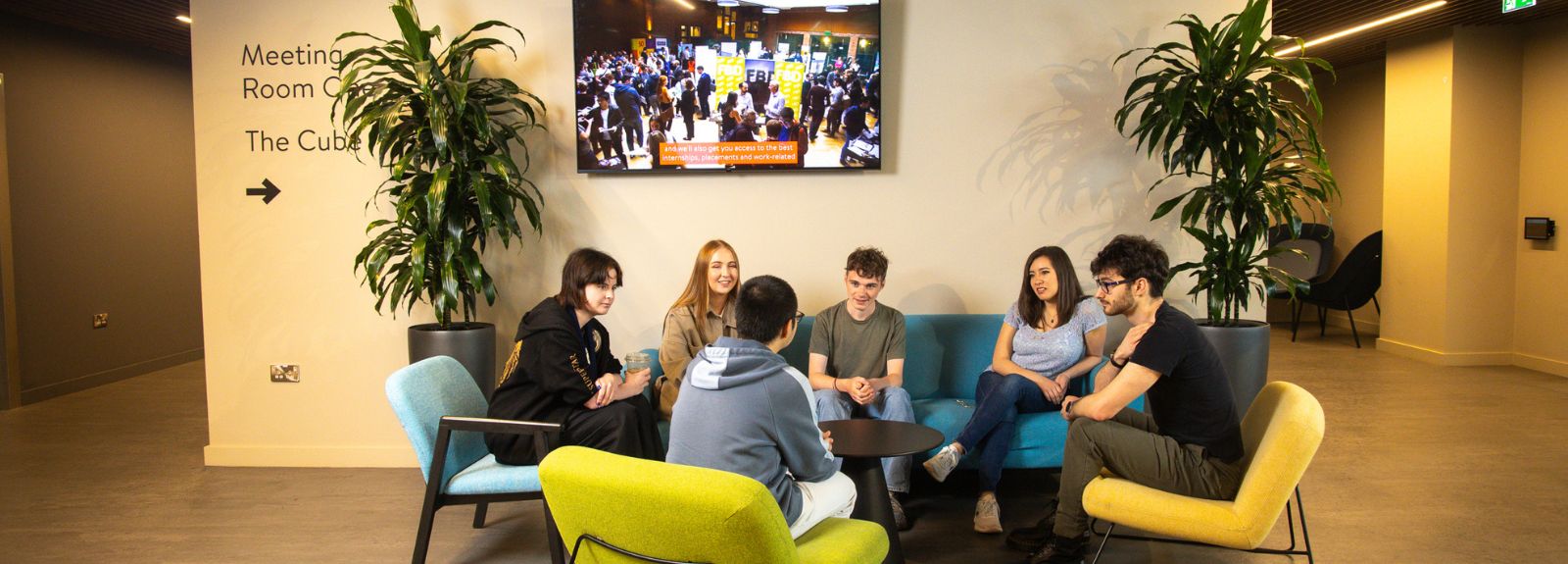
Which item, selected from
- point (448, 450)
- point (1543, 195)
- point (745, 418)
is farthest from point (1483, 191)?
point (448, 450)

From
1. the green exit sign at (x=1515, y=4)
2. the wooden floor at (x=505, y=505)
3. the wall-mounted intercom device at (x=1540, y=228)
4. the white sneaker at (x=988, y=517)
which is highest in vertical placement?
the green exit sign at (x=1515, y=4)

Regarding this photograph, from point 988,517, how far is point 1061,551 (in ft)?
1.58

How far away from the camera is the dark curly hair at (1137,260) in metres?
3.06

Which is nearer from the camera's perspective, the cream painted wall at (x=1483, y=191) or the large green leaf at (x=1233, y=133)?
the large green leaf at (x=1233, y=133)

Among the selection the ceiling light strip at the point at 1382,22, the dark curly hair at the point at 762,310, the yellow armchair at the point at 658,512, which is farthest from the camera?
the ceiling light strip at the point at 1382,22

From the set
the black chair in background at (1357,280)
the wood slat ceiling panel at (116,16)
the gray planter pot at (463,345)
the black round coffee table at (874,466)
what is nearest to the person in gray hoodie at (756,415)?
the black round coffee table at (874,466)

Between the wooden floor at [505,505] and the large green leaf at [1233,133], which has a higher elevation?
the large green leaf at [1233,133]

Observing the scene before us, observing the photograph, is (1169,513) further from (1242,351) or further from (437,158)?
(437,158)

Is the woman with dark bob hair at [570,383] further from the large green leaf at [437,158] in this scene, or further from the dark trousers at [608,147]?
the dark trousers at [608,147]

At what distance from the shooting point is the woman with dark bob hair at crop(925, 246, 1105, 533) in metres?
3.85

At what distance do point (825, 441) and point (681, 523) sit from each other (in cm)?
92

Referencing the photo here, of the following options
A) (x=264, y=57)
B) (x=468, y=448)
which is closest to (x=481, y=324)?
(x=468, y=448)

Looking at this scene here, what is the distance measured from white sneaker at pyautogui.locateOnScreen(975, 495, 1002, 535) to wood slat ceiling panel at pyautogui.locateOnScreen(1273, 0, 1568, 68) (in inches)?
179

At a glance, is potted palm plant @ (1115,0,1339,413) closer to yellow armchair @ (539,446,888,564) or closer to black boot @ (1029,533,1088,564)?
black boot @ (1029,533,1088,564)
